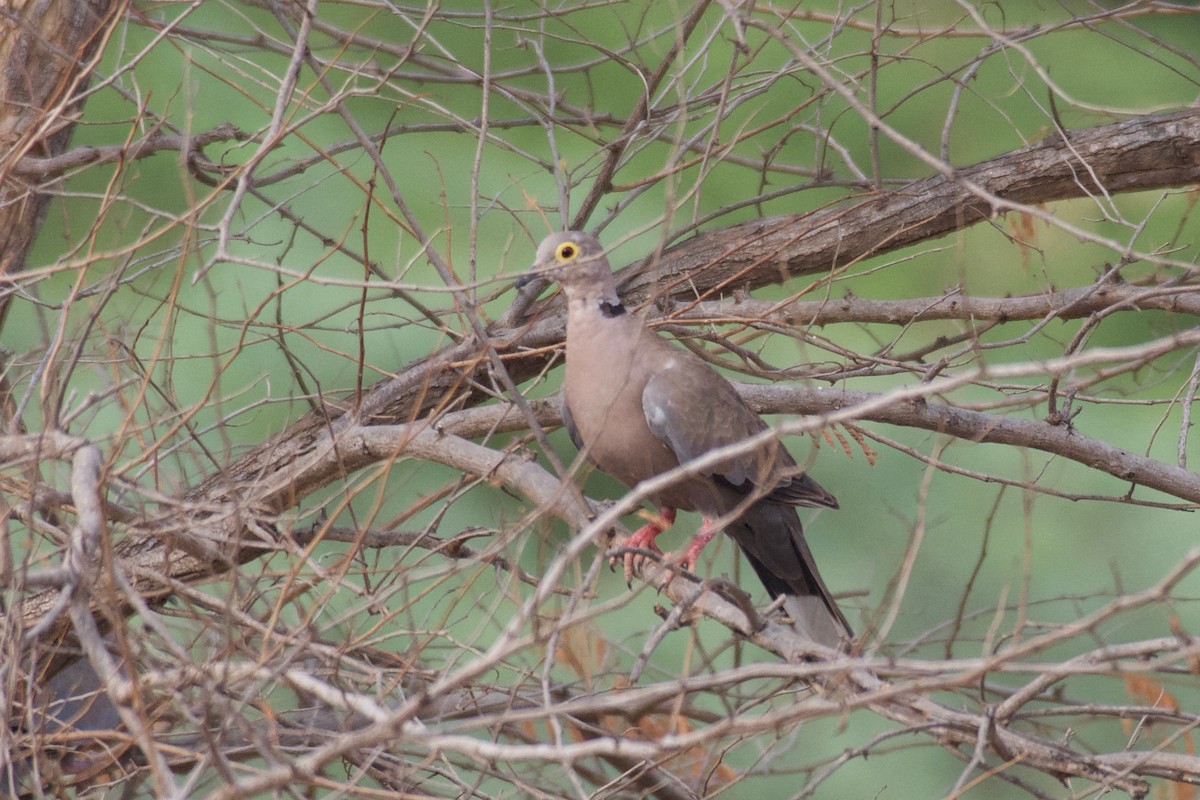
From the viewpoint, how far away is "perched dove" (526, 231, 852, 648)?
2.54 m

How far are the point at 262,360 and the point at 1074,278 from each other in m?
4.31

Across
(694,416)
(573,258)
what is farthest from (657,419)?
(573,258)

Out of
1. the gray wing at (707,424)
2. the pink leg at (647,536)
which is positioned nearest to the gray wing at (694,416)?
the gray wing at (707,424)

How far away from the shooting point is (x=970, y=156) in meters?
5.93

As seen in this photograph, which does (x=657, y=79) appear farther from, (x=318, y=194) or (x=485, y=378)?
(x=318, y=194)

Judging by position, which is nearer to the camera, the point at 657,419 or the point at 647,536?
the point at 657,419

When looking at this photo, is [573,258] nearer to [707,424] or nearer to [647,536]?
[707,424]

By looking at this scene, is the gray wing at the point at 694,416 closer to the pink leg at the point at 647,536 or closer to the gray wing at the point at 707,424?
the gray wing at the point at 707,424

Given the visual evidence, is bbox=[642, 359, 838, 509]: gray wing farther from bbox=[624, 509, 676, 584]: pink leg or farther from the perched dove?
bbox=[624, 509, 676, 584]: pink leg

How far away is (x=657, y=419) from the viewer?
2.57 metres

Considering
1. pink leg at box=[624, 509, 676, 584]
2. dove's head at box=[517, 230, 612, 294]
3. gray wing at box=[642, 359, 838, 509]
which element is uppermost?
dove's head at box=[517, 230, 612, 294]

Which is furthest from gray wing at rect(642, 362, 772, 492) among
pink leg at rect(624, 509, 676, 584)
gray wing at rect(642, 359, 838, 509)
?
pink leg at rect(624, 509, 676, 584)

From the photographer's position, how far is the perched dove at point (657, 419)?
2.54 metres

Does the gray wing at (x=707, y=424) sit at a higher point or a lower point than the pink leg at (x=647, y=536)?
higher
